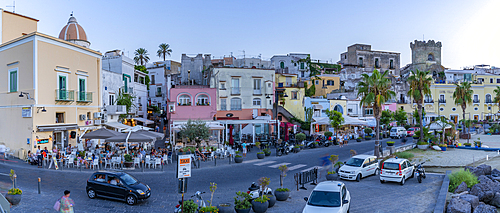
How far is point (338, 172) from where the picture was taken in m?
18.0

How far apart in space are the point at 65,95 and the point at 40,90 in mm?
2086

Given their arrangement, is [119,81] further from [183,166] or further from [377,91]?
[183,166]

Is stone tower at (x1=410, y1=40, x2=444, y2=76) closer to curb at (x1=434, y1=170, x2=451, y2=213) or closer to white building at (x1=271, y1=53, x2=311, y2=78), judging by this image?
white building at (x1=271, y1=53, x2=311, y2=78)

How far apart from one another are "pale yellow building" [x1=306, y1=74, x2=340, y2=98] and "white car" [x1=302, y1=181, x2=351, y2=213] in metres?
49.5

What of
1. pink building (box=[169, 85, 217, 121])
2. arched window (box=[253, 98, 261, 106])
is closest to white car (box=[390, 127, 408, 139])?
arched window (box=[253, 98, 261, 106])

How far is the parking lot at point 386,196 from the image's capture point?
12.6 meters

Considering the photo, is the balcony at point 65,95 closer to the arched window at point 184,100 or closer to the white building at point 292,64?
the arched window at point 184,100

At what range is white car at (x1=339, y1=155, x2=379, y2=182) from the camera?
17422 mm

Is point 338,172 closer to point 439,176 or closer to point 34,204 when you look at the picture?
point 439,176

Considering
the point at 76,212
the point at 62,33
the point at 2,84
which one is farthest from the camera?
the point at 62,33

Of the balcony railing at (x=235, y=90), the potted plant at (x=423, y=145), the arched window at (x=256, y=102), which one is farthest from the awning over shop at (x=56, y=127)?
the potted plant at (x=423, y=145)

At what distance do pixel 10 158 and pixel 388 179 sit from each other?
25145 mm

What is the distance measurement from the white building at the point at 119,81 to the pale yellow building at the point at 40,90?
4263 mm

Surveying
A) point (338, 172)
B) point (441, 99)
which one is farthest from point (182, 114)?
point (441, 99)
